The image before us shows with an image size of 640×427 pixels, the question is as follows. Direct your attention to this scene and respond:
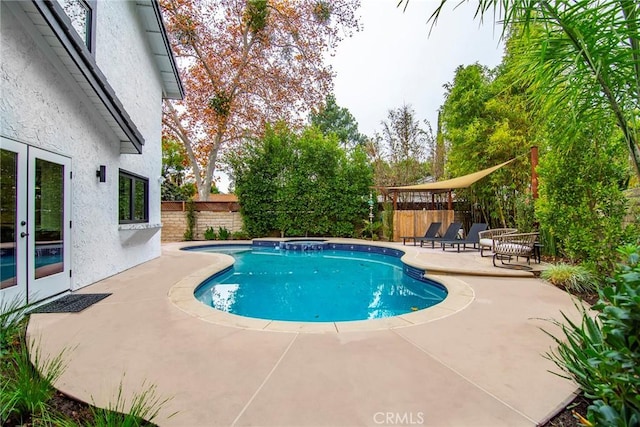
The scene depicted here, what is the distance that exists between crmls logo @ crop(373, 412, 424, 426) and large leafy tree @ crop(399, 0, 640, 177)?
274 centimetres

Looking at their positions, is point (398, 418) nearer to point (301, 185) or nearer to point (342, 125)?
point (301, 185)

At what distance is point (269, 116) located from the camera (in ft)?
54.7

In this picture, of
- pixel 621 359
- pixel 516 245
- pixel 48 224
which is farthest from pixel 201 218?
pixel 621 359

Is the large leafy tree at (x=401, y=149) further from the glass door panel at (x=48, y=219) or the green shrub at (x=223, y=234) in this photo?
the glass door panel at (x=48, y=219)

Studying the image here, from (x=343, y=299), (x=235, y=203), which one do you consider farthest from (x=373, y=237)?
(x=343, y=299)

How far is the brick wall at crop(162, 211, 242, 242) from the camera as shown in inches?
588

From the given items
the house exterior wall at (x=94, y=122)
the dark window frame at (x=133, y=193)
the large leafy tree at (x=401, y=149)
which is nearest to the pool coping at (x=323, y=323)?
the house exterior wall at (x=94, y=122)

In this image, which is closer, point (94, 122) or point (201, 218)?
point (94, 122)

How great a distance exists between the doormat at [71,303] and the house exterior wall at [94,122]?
1.79 feet

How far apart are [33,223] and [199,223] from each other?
11163 millimetres

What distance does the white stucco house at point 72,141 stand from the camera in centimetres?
385

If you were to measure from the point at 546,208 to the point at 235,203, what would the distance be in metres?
12.9

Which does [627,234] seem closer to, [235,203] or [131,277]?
[131,277]

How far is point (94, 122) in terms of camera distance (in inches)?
226
